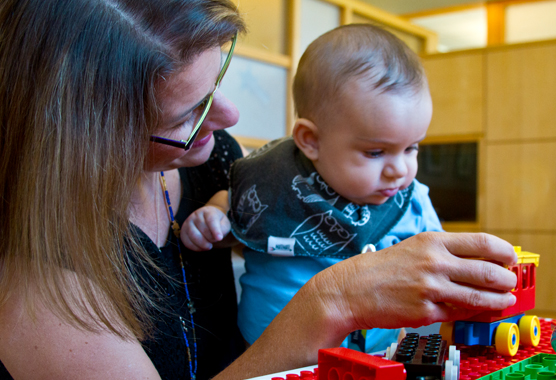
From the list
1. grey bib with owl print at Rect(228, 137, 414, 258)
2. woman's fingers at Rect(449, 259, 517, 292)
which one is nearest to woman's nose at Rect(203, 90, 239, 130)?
grey bib with owl print at Rect(228, 137, 414, 258)

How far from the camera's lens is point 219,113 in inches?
35.2

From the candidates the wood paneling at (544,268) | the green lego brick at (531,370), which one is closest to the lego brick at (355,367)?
the green lego brick at (531,370)

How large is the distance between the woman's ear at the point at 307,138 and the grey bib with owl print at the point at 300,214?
0.04m

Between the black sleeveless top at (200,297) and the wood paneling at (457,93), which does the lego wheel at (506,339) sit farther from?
the wood paneling at (457,93)

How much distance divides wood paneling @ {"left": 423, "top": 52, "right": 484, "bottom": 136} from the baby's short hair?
3268 mm

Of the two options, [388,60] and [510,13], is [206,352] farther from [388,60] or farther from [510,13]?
[510,13]

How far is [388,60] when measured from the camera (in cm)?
97

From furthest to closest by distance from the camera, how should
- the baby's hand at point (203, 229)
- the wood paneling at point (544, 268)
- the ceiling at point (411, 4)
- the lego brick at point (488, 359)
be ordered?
the ceiling at point (411, 4) < the wood paneling at point (544, 268) < the baby's hand at point (203, 229) < the lego brick at point (488, 359)

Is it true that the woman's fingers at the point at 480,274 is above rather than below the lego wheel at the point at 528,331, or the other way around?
above

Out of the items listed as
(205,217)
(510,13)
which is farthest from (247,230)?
(510,13)

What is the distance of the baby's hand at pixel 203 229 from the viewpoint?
1.00m

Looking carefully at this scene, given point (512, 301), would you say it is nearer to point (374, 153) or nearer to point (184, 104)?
point (374, 153)

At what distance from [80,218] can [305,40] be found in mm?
3625

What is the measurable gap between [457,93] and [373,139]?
3.59 meters
